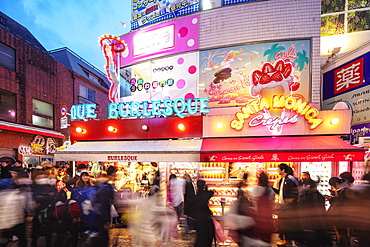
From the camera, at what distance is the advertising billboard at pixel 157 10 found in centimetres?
1092

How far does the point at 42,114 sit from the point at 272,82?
1689 centimetres

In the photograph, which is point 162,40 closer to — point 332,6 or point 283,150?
point 283,150

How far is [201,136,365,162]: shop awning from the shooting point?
7.53 meters

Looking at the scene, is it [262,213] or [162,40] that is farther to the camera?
[162,40]

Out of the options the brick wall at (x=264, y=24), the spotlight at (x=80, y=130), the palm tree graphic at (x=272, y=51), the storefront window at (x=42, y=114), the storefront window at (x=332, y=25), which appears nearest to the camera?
the brick wall at (x=264, y=24)

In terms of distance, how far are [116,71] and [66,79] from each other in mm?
10303

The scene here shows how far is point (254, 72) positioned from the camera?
358 inches

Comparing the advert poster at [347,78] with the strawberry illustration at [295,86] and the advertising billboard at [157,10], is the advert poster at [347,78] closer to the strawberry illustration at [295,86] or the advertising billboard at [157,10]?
the strawberry illustration at [295,86]

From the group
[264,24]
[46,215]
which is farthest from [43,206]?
[264,24]

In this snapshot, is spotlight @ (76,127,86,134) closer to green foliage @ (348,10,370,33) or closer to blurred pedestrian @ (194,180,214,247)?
blurred pedestrian @ (194,180,214,247)

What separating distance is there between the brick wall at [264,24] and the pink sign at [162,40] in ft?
1.63

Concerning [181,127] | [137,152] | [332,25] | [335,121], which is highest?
[332,25]

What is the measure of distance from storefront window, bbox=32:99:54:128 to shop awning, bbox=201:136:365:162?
14.3 metres

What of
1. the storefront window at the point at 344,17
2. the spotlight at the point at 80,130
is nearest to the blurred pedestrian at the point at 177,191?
the spotlight at the point at 80,130
